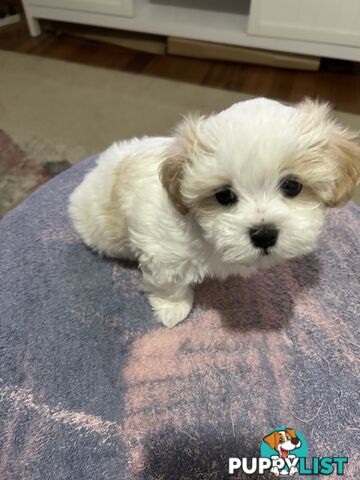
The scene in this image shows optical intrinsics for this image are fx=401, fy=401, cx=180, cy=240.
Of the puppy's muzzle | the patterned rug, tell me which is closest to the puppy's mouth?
the puppy's muzzle

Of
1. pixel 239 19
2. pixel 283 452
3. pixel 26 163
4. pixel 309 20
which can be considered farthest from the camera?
pixel 239 19

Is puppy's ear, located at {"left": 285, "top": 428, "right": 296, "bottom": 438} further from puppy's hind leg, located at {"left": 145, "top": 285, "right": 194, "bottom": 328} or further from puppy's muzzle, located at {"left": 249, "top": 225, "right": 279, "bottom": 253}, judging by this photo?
puppy's muzzle, located at {"left": 249, "top": 225, "right": 279, "bottom": 253}

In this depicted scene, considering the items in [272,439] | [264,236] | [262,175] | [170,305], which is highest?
[262,175]

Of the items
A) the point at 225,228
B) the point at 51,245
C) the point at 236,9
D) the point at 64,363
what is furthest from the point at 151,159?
the point at 236,9

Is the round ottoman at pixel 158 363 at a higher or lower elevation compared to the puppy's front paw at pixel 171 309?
lower

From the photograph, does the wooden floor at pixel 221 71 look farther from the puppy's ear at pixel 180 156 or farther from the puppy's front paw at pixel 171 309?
the puppy's ear at pixel 180 156

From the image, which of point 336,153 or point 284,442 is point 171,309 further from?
point 336,153

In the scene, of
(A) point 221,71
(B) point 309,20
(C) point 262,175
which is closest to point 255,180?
(C) point 262,175

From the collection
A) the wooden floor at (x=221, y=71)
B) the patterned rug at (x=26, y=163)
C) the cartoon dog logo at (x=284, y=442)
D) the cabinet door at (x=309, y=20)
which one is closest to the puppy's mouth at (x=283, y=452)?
the cartoon dog logo at (x=284, y=442)
